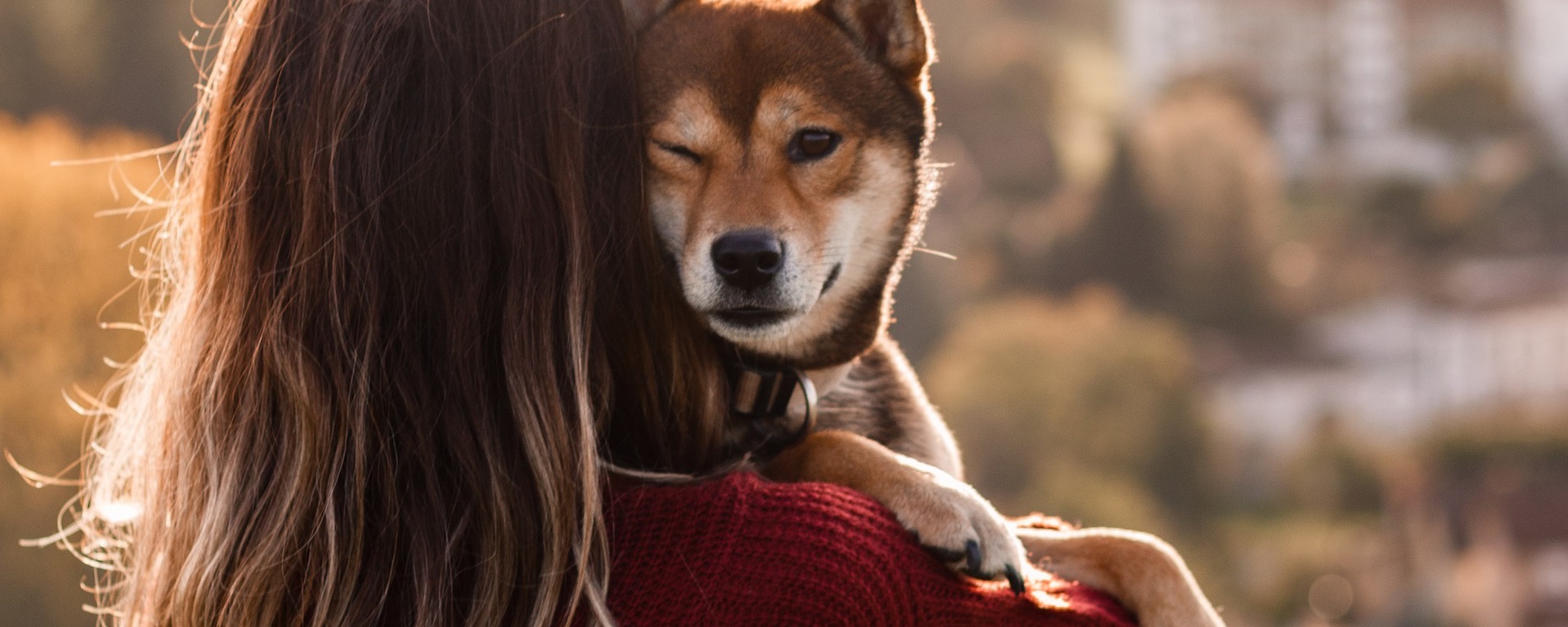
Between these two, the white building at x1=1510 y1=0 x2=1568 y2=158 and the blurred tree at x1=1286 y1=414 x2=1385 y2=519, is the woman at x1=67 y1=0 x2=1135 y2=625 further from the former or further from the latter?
the white building at x1=1510 y1=0 x2=1568 y2=158

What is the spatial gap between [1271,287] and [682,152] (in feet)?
131

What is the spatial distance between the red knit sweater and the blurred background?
25.2m

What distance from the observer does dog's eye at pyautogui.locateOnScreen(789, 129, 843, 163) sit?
1.88 metres

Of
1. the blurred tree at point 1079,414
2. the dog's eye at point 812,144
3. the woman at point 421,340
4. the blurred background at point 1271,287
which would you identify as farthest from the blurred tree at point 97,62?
the woman at point 421,340

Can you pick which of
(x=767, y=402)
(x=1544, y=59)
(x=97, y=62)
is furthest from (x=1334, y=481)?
(x=767, y=402)

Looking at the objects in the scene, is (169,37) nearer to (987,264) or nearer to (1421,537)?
(987,264)

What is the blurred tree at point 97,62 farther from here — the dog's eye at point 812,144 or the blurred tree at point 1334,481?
the blurred tree at point 1334,481

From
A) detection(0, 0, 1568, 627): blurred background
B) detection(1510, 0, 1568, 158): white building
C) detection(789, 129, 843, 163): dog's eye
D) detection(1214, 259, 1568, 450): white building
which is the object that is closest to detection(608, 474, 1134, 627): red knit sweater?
detection(789, 129, 843, 163): dog's eye

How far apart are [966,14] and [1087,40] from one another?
4.43m

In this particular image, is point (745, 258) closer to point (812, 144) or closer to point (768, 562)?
point (812, 144)

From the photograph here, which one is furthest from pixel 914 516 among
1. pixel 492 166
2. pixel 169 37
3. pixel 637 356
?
pixel 169 37

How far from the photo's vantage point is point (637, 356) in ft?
4.95

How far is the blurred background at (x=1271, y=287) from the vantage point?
33094 mm

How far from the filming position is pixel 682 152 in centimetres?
175
